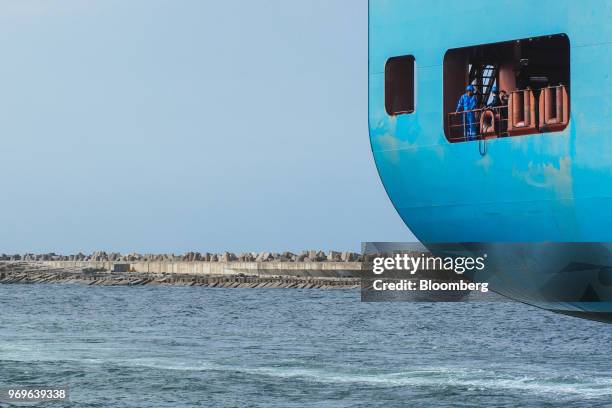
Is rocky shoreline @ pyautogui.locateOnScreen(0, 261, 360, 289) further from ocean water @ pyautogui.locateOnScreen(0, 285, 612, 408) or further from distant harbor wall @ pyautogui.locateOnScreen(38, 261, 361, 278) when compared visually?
ocean water @ pyautogui.locateOnScreen(0, 285, 612, 408)

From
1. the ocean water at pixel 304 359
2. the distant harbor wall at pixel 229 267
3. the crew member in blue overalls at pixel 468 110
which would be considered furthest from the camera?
the distant harbor wall at pixel 229 267

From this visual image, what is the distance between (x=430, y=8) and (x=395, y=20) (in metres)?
0.67

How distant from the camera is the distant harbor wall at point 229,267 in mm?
105125

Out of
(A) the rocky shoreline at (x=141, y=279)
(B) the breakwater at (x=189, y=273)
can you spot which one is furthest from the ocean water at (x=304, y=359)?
(B) the breakwater at (x=189, y=273)

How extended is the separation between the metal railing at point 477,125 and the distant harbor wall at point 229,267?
8550 centimetres

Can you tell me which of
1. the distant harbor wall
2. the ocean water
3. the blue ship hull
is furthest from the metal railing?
the distant harbor wall

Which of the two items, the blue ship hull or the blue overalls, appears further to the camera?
the blue overalls

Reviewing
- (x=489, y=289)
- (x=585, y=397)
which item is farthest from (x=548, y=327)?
(x=489, y=289)

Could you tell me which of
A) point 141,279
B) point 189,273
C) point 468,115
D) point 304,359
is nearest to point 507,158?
point 468,115

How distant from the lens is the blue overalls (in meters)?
17.1

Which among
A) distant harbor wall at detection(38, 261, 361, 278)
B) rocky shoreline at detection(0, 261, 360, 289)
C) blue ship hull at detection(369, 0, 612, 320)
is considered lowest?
rocky shoreline at detection(0, 261, 360, 289)

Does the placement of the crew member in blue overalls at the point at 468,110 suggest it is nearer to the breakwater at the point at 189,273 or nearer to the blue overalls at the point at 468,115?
the blue overalls at the point at 468,115

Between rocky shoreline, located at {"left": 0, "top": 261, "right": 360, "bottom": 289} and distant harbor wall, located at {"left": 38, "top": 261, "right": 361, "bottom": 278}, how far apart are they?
777mm

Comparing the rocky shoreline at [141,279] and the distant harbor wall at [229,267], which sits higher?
the distant harbor wall at [229,267]
